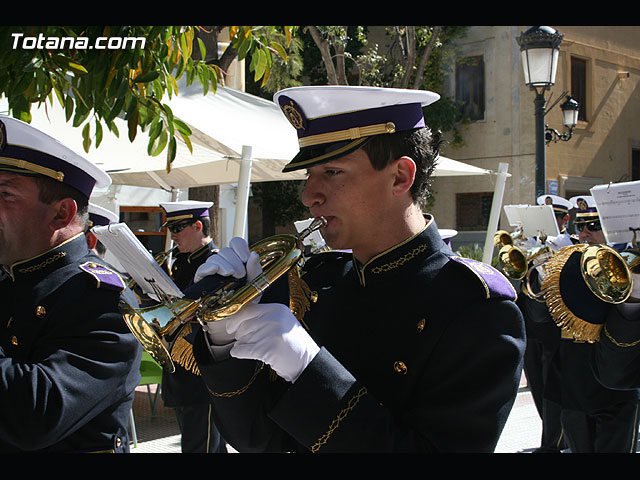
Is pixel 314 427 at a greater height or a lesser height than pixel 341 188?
lesser

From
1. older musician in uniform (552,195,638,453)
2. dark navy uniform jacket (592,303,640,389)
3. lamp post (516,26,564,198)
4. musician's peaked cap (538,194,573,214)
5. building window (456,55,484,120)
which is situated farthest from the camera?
building window (456,55,484,120)

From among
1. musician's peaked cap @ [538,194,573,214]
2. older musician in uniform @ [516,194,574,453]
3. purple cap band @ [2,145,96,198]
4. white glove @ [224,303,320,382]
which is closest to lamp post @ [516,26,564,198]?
musician's peaked cap @ [538,194,573,214]

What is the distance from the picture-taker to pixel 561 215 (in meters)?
8.73

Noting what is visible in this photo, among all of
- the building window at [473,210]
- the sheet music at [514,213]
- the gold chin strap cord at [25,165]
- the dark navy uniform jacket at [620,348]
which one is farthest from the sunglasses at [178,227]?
the building window at [473,210]

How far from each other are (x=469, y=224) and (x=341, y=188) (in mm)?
18769

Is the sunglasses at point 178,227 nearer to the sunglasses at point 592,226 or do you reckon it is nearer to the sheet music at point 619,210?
the sunglasses at point 592,226

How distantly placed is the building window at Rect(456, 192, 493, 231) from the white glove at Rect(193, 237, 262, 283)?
18378 mm

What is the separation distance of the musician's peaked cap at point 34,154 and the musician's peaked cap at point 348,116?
98 centimetres

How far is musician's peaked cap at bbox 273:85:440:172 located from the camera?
1.89 meters

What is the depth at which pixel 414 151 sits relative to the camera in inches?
76.9

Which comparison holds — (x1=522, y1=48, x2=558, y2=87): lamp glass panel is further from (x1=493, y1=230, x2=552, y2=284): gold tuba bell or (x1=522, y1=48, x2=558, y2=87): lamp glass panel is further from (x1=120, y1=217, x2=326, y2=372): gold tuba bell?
(x1=120, y1=217, x2=326, y2=372): gold tuba bell

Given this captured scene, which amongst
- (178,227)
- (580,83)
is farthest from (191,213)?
→ (580,83)
